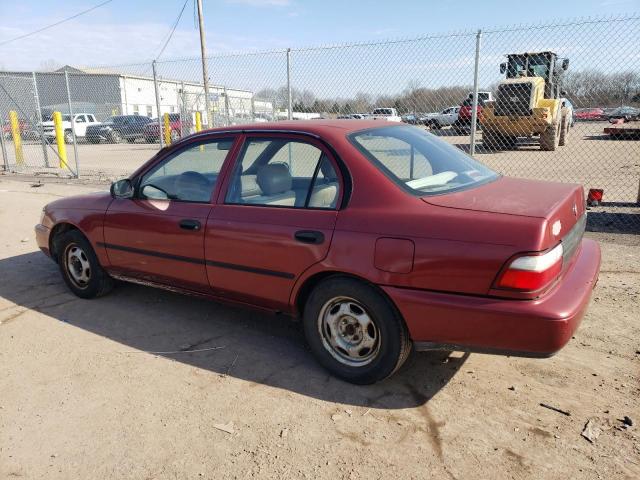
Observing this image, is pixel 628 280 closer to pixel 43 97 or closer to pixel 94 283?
pixel 94 283

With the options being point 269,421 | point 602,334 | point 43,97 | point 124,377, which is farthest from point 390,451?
point 43,97

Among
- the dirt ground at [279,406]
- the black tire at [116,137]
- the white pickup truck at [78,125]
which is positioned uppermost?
the white pickup truck at [78,125]

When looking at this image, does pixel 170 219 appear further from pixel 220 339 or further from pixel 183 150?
pixel 220 339

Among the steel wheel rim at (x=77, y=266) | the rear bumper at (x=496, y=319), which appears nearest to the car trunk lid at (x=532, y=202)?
the rear bumper at (x=496, y=319)

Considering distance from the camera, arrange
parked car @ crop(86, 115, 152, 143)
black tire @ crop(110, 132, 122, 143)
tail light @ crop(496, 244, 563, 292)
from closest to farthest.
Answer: tail light @ crop(496, 244, 563, 292)
parked car @ crop(86, 115, 152, 143)
black tire @ crop(110, 132, 122, 143)

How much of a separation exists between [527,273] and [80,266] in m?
3.91

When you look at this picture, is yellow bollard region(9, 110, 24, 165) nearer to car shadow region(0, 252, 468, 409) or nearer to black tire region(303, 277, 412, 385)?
car shadow region(0, 252, 468, 409)

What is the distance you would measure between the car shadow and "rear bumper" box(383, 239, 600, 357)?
0.47 meters

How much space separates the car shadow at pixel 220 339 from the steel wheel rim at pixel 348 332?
0.63ft

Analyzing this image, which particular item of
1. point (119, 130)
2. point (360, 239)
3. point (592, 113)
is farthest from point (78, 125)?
point (360, 239)

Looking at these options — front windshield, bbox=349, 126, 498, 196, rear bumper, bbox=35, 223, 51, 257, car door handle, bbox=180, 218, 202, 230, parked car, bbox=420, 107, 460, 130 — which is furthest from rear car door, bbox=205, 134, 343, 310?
parked car, bbox=420, 107, 460, 130

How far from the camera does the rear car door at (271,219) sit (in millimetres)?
3076

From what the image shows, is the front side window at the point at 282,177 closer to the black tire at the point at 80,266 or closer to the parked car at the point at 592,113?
the black tire at the point at 80,266

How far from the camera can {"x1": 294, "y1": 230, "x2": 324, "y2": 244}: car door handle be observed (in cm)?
299
